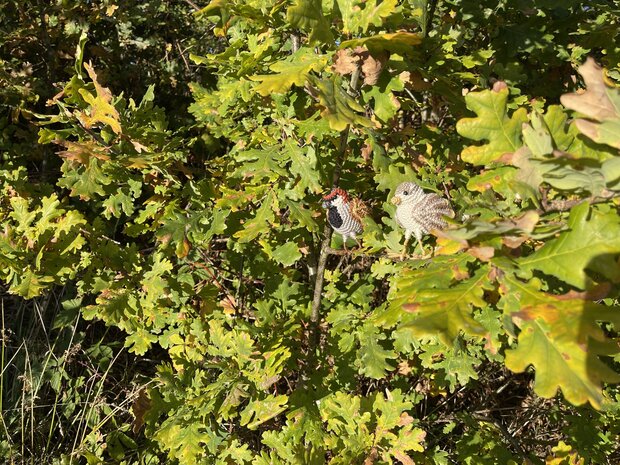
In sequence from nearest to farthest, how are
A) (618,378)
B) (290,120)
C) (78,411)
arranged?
(618,378), (290,120), (78,411)

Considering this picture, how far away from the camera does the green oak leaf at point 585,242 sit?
38.7 inches

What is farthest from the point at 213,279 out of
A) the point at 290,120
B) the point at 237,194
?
the point at 290,120

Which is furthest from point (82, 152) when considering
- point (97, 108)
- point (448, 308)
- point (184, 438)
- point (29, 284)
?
point (448, 308)

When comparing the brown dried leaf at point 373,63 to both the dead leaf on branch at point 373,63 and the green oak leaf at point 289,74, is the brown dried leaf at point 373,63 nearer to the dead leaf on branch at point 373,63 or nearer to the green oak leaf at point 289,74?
the dead leaf on branch at point 373,63

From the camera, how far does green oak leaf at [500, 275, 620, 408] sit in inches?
35.7

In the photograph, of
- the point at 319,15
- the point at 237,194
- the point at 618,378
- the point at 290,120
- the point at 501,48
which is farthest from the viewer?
the point at 501,48

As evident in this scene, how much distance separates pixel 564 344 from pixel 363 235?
1026 mm

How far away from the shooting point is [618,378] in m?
0.88

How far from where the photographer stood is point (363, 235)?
191cm

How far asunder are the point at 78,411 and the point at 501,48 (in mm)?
3225

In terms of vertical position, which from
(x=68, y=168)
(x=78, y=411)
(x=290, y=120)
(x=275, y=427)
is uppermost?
(x=290, y=120)

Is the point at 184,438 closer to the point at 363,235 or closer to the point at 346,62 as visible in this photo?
the point at 363,235

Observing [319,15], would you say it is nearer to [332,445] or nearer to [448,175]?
[448,175]

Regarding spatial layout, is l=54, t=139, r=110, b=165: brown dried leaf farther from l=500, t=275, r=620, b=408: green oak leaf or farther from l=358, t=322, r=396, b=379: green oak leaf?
l=500, t=275, r=620, b=408: green oak leaf
